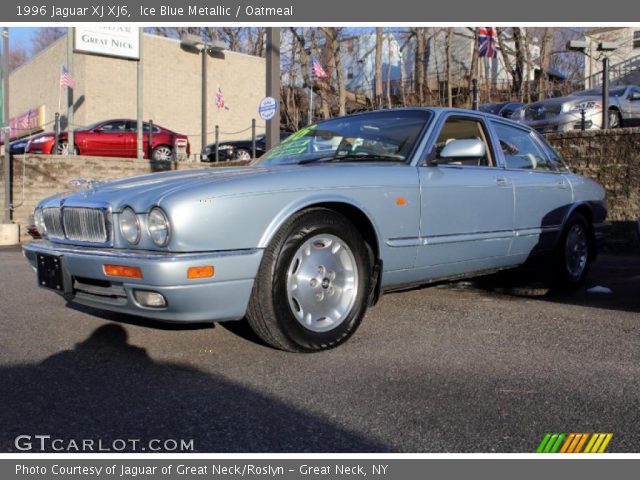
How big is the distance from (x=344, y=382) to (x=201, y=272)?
2.96 feet

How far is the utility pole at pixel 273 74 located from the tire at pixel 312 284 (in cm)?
635

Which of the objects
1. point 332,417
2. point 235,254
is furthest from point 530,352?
point 235,254

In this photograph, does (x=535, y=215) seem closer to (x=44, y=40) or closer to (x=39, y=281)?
(x=39, y=281)

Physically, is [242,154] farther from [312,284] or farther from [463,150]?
[312,284]

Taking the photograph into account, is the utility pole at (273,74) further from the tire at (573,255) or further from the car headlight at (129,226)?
the car headlight at (129,226)

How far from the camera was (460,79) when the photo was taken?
36.2 meters

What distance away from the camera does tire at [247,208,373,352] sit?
→ 10.8ft

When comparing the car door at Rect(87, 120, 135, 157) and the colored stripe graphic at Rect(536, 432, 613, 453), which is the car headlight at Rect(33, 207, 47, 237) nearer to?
the colored stripe graphic at Rect(536, 432, 613, 453)

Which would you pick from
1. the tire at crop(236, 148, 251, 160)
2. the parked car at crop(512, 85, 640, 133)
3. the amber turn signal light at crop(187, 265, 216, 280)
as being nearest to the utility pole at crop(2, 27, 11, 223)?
the tire at crop(236, 148, 251, 160)

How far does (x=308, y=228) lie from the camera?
345 cm

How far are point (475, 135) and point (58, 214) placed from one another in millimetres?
3212

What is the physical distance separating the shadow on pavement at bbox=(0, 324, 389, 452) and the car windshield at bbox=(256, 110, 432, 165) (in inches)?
73.5

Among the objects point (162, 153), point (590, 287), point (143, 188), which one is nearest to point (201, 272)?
point (143, 188)

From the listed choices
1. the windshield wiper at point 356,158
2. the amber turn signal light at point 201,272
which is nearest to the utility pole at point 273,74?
the windshield wiper at point 356,158
